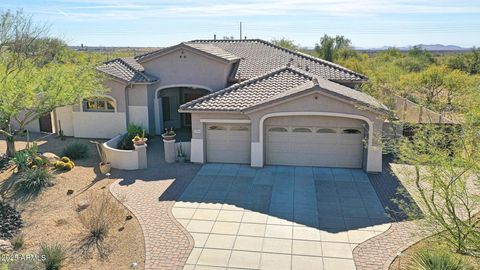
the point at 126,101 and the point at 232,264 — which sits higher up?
the point at 126,101

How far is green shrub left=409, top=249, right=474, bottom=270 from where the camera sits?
9.86m

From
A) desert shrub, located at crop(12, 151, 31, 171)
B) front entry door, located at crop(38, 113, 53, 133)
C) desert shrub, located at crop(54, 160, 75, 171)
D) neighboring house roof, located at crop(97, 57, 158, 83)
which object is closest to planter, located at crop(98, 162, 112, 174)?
desert shrub, located at crop(54, 160, 75, 171)

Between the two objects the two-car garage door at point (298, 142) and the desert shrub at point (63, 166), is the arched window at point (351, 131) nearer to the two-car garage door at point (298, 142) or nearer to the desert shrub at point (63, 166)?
the two-car garage door at point (298, 142)

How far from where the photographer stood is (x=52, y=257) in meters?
11.3

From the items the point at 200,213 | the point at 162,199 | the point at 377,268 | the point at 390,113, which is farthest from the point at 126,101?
the point at 377,268

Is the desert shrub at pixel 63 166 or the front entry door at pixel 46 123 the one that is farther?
the front entry door at pixel 46 123

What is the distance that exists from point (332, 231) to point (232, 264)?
3869 mm

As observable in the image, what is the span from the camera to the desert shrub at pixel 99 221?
497 inches

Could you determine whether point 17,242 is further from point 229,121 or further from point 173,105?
point 173,105

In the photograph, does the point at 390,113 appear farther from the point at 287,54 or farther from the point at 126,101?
the point at 126,101

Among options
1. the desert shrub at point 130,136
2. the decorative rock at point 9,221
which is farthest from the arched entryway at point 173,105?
the decorative rock at point 9,221

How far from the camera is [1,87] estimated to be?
17.3 m

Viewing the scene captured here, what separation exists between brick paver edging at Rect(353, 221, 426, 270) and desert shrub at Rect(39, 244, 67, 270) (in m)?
8.36

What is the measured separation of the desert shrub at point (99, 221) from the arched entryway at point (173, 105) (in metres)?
11.4
